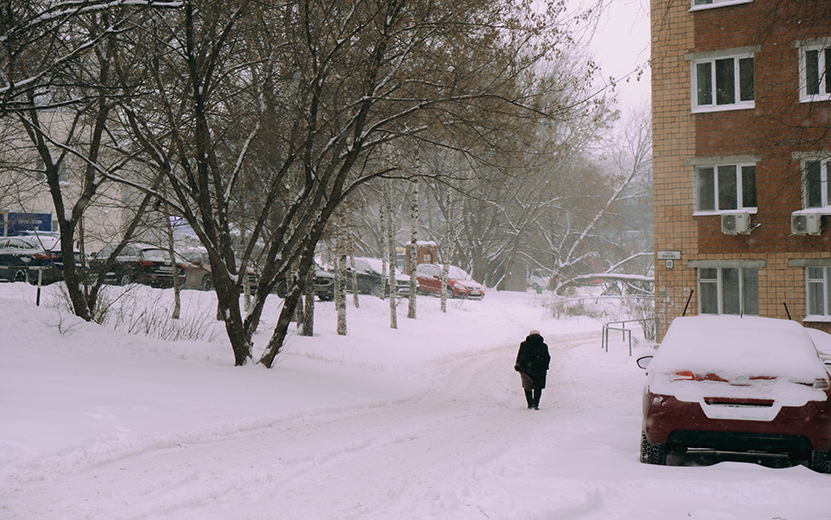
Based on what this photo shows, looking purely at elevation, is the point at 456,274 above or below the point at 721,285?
above

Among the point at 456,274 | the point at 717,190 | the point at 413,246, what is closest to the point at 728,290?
the point at 717,190

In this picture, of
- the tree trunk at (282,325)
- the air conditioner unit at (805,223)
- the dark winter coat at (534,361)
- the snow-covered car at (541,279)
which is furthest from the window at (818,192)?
the snow-covered car at (541,279)

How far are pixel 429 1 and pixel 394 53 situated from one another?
1897mm

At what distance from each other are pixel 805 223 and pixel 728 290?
2.77m

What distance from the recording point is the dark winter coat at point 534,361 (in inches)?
502

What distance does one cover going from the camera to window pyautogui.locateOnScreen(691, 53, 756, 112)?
783 inches

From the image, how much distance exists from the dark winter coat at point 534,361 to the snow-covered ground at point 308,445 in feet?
1.98

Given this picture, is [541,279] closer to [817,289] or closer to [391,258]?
[391,258]

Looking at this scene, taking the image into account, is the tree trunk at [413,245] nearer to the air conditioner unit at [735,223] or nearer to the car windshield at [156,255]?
the car windshield at [156,255]

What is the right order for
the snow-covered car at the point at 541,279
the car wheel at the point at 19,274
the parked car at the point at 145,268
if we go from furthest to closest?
the snow-covered car at the point at 541,279 → the car wheel at the point at 19,274 → the parked car at the point at 145,268

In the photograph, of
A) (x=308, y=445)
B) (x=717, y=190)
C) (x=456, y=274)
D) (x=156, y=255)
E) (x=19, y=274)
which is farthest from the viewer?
(x=456, y=274)

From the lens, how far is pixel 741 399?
6.51 m

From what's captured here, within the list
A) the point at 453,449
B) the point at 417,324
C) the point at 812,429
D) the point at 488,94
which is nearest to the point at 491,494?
the point at 453,449

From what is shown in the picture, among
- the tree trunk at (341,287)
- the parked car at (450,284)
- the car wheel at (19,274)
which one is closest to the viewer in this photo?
the tree trunk at (341,287)
